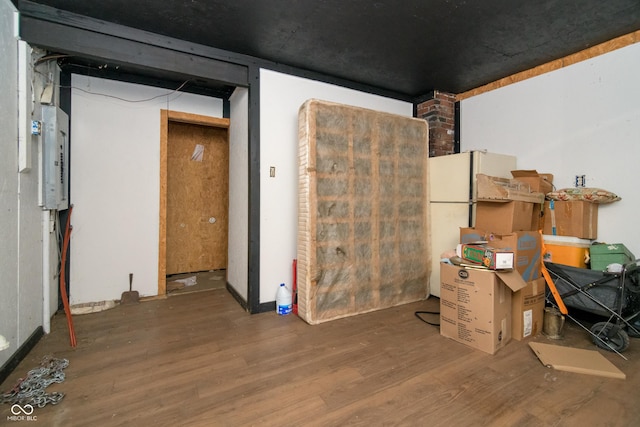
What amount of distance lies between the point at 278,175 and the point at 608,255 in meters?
3.06

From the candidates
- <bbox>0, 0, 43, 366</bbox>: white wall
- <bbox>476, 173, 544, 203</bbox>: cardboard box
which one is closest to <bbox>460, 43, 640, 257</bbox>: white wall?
<bbox>476, 173, 544, 203</bbox>: cardboard box

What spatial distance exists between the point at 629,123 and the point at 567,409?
2500 millimetres

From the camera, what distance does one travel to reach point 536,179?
2.77 meters

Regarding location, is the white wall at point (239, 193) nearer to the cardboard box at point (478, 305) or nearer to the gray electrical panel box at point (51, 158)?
the gray electrical panel box at point (51, 158)

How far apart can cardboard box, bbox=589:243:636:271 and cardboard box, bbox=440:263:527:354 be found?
2.86 feet

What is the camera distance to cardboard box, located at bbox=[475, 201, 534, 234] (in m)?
2.51

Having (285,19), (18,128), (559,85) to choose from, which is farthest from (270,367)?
(559,85)

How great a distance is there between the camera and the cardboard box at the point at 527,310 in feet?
7.75

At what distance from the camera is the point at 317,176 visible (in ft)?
8.97

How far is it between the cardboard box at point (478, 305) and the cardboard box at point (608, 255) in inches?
34.3

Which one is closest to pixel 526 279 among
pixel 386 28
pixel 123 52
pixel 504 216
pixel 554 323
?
pixel 554 323

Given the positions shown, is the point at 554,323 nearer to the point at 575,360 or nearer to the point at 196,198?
the point at 575,360

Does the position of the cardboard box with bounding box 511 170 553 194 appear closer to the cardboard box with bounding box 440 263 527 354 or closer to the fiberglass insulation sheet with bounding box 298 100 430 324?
the fiberglass insulation sheet with bounding box 298 100 430 324

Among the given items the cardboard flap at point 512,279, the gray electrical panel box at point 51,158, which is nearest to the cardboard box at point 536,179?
the cardboard flap at point 512,279
